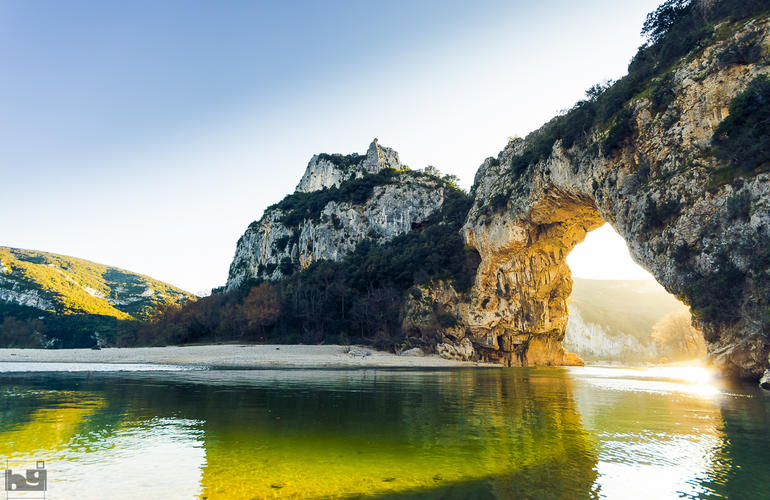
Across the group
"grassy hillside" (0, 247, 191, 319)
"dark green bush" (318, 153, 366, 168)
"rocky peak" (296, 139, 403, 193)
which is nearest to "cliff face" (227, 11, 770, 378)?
"rocky peak" (296, 139, 403, 193)

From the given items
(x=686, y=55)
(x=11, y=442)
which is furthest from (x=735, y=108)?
(x=11, y=442)

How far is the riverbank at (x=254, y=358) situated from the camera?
36125 millimetres

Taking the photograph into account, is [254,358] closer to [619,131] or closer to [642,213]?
[642,213]

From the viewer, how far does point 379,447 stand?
7324mm

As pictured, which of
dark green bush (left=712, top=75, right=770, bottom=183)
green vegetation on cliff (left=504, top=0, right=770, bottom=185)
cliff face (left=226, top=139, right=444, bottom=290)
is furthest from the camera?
cliff face (left=226, top=139, right=444, bottom=290)

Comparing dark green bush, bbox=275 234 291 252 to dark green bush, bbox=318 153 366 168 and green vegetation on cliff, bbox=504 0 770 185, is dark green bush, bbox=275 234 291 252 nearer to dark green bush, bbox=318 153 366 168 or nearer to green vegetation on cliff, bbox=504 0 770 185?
dark green bush, bbox=318 153 366 168

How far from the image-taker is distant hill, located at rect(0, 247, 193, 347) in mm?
78562

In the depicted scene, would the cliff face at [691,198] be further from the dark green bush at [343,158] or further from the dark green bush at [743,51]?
the dark green bush at [343,158]

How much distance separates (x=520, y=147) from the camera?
165 ft

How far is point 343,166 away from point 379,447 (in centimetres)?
11476

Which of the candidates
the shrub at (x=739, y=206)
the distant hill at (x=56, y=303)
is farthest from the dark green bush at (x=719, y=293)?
the distant hill at (x=56, y=303)

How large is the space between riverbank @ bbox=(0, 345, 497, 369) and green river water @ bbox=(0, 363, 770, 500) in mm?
23409

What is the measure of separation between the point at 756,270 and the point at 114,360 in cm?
5189

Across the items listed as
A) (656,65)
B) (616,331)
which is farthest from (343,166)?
(616,331)
